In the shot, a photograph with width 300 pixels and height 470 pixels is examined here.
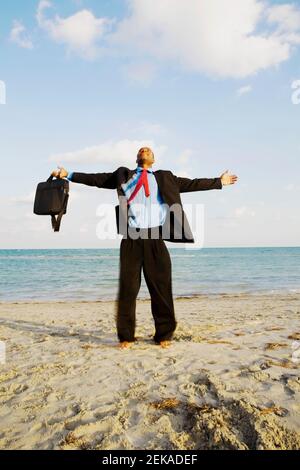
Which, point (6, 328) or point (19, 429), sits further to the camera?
point (6, 328)

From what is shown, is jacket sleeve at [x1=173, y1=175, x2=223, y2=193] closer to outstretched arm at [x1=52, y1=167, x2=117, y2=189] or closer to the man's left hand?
the man's left hand

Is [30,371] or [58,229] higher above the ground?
[58,229]

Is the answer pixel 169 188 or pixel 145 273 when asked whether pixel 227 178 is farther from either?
pixel 145 273

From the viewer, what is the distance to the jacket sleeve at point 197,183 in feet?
16.0

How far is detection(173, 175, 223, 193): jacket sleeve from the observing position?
16.0 feet

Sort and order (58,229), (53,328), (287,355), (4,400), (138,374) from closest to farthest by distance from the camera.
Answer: (4,400)
(138,374)
(287,355)
(58,229)
(53,328)

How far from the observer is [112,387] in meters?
3.39

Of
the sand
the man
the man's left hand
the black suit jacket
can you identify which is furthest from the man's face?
the sand

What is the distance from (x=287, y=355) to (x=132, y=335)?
2029mm

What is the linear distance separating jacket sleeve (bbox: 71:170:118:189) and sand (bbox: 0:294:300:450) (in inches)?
91.5

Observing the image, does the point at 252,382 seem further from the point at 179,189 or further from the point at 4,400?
the point at 179,189

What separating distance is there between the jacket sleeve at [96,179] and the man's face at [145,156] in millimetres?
403

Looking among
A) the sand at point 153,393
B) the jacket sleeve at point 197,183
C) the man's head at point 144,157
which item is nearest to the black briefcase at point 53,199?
the man's head at point 144,157

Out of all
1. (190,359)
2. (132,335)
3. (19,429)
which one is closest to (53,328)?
(132,335)
